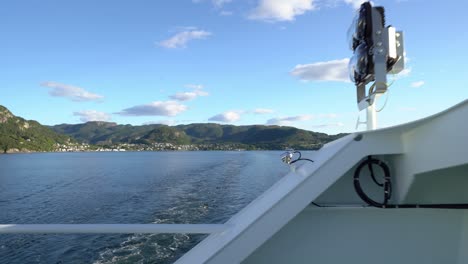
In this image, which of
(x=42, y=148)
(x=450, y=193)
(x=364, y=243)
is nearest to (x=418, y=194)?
(x=450, y=193)

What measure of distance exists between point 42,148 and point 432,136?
18094 cm

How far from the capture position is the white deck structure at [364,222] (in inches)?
70.7

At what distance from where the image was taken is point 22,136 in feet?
520

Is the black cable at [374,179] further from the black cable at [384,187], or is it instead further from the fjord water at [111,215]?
the fjord water at [111,215]

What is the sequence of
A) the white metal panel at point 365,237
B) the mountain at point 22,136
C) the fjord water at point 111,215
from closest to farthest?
1. the white metal panel at point 365,237
2. the fjord water at point 111,215
3. the mountain at point 22,136

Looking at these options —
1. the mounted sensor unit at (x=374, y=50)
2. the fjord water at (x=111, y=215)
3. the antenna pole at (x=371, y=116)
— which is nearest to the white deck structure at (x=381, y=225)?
the antenna pole at (x=371, y=116)

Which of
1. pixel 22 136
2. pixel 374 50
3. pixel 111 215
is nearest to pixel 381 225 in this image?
pixel 374 50

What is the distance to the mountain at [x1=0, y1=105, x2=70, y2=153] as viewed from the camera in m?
138

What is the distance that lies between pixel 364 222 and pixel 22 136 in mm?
185544

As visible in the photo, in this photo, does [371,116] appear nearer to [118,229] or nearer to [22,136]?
[118,229]

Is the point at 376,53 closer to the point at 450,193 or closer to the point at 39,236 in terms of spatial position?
the point at 450,193

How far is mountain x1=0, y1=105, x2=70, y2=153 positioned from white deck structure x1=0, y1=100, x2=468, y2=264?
6185 inches

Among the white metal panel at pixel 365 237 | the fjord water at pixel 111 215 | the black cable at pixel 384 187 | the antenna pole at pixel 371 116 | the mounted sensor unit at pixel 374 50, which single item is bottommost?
the fjord water at pixel 111 215

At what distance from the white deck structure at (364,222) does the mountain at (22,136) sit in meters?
157
